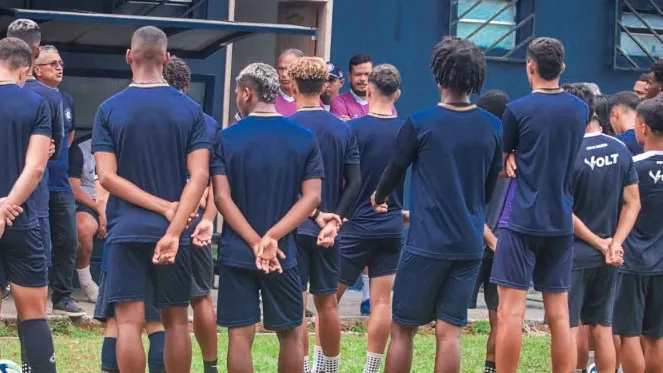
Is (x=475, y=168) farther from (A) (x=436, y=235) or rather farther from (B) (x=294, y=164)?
(B) (x=294, y=164)

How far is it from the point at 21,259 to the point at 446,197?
2527 millimetres

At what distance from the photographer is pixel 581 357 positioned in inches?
371

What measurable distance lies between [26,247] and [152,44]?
1477 mm

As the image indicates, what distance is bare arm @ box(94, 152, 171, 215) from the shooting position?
747cm

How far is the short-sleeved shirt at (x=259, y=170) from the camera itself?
7.63 metres

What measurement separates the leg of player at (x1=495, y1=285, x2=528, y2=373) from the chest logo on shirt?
98cm

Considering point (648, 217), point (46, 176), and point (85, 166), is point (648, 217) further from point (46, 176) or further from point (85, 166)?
point (85, 166)

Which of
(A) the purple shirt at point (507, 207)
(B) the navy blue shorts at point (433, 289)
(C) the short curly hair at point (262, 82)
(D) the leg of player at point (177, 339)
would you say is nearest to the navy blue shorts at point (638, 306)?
(A) the purple shirt at point (507, 207)

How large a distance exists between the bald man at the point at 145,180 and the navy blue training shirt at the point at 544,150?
2034mm

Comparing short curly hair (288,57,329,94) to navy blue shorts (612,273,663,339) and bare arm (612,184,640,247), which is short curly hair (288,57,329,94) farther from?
navy blue shorts (612,273,663,339)

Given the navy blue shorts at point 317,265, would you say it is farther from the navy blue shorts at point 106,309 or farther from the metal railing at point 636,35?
the metal railing at point 636,35

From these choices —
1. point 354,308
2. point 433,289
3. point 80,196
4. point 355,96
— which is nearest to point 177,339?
point 433,289

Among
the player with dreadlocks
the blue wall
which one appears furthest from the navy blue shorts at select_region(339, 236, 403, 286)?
the blue wall

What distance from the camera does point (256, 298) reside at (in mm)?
7789
